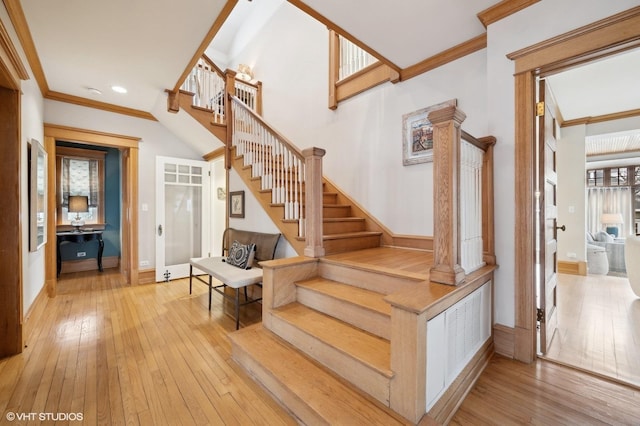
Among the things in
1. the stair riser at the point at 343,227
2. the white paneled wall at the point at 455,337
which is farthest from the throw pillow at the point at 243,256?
the white paneled wall at the point at 455,337

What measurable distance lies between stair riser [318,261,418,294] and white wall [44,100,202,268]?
3.57m

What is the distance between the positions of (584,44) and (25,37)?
4.51m

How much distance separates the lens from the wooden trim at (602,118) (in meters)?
4.07

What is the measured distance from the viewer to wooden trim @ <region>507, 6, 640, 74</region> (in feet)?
5.19

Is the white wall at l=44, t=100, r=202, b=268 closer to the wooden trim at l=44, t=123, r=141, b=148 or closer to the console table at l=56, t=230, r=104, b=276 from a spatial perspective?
the wooden trim at l=44, t=123, r=141, b=148

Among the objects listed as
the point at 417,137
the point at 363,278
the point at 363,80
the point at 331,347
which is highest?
the point at 363,80

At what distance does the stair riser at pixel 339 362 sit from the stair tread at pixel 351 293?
1.13 feet

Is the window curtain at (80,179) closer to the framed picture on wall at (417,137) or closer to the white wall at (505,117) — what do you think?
the framed picture on wall at (417,137)

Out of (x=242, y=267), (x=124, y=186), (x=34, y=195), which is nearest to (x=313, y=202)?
(x=242, y=267)

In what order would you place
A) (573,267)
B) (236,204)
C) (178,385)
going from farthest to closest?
(573,267) < (236,204) < (178,385)

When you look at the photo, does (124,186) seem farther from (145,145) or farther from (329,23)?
(329,23)

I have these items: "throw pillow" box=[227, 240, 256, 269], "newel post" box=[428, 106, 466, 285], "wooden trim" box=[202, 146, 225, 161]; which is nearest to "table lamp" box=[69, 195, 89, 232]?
"wooden trim" box=[202, 146, 225, 161]

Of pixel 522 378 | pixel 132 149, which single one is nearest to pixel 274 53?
pixel 132 149

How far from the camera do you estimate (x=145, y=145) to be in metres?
4.54
